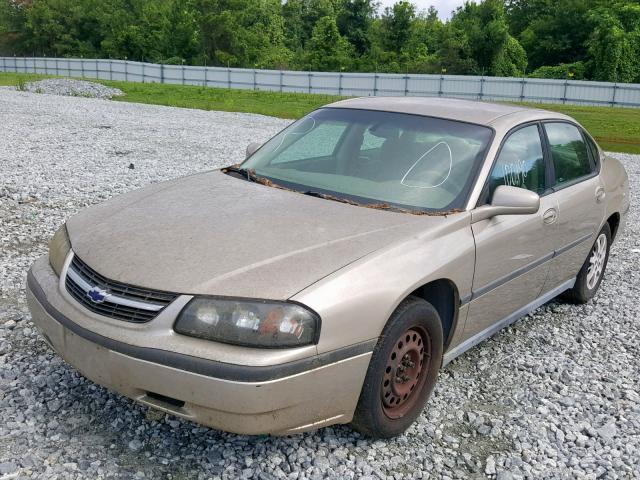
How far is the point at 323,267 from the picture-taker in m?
2.82

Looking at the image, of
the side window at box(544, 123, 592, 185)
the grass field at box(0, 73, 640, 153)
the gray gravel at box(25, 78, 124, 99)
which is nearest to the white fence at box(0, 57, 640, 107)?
the grass field at box(0, 73, 640, 153)

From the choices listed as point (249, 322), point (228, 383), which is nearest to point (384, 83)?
point (249, 322)

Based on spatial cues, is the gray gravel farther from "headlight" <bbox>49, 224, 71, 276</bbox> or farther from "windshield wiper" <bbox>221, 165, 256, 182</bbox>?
"headlight" <bbox>49, 224, 71, 276</bbox>

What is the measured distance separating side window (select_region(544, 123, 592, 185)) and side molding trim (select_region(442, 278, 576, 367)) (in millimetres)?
815

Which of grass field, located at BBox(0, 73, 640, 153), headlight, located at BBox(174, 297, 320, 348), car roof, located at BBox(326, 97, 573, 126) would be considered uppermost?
car roof, located at BBox(326, 97, 573, 126)

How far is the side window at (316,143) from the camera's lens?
4.33 m

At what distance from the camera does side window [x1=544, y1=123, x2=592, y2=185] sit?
4672mm

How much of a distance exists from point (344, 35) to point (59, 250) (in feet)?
207

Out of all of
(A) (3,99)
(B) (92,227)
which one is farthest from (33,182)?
(A) (3,99)

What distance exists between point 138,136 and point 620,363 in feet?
40.1

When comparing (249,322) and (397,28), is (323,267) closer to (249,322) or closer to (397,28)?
(249,322)

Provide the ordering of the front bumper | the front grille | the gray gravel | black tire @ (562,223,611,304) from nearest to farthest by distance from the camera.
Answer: the front bumper
the front grille
black tire @ (562,223,611,304)
the gray gravel

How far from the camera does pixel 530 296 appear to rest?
171 inches

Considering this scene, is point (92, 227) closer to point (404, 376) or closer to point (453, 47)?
point (404, 376)
